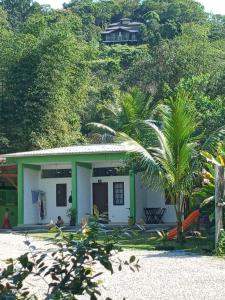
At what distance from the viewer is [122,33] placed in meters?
108

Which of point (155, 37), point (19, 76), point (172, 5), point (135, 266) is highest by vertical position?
point (172, 5)

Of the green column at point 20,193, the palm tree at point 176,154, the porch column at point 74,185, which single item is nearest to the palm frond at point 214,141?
the palm tree at point 176,154

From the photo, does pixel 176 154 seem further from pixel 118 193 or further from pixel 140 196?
pixel 118 193

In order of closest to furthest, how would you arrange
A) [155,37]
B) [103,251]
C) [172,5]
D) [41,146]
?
[103,251] → [41,146] → [155,37] → [172,5]

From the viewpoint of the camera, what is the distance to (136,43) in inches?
3996

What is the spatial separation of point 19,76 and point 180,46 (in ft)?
43.7

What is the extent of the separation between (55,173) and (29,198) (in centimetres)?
171

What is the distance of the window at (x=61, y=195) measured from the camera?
28.0 metres

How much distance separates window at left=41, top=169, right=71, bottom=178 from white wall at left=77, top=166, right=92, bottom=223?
120 centimetres

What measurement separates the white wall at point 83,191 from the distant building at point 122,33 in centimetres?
7783

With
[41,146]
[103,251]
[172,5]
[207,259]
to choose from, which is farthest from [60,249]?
[172,5]

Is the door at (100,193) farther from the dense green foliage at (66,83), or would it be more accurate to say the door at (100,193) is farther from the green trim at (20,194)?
the green trim at (20,194)

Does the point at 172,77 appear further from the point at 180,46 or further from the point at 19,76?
the point at 19,76

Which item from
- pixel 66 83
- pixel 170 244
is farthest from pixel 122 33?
pixel 170 244
